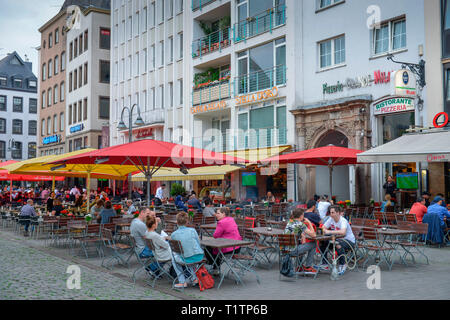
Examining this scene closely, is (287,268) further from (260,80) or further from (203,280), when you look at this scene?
(260,80)

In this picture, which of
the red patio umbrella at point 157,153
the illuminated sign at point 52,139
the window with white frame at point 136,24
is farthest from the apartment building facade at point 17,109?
the red patio umbrella at point 157,153

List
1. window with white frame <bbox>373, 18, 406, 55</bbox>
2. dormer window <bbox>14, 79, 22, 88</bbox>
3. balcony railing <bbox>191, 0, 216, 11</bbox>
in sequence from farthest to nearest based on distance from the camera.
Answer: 1. dormer window <bbox>14, 79, 22, 88</bbox>
2. balcony railing <bbox>191, 0, 216, 11</bbox>
3. window with white frame <bbox>373, 18, 406, 55</bbox>

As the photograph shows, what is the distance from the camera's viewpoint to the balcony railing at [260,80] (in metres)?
25.0

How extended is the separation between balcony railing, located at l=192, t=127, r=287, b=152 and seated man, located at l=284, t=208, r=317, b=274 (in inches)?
594

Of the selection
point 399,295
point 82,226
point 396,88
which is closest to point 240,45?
point 396,88

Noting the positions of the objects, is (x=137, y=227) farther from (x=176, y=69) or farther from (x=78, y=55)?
(x=78, y=55)

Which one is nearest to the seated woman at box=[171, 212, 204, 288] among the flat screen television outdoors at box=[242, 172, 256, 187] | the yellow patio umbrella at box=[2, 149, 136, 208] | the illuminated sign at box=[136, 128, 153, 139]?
the yellow patio umbrella at box=[2, 149, 136, 208]

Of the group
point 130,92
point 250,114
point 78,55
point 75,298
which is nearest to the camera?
point 75,298

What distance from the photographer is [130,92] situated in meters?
39.4

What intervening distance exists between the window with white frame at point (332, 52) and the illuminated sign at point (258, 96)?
2.92 meters

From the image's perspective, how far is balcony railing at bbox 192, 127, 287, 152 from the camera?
2489 centimetres

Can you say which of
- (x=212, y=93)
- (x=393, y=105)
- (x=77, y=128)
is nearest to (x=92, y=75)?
(x=77, y=128)

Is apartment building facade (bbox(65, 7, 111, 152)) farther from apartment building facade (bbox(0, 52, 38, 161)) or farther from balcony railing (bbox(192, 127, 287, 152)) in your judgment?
apartment building facade (bbox(0, 52, 38, 161))

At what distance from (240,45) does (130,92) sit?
14.3 metres
